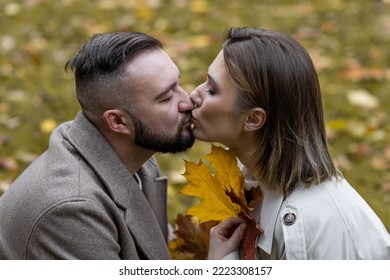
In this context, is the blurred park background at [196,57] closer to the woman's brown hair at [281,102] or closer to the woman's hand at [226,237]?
the woman's hand at [226,237]

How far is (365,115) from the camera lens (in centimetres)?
455

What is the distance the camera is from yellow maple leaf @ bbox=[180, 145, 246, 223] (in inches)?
97.7

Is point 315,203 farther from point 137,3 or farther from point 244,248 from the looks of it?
point 137,3

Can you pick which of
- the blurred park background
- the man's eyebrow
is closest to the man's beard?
the man's eyebrow

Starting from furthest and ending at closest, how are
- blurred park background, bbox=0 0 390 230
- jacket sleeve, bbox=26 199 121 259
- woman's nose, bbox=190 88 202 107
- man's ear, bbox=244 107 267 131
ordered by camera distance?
blurred park background, bbox=0 0 390 230
woman's nose, bbox=190 88 202 107
man's ear, bbox=244 107 267 131
jacket sleeve, bbox=26 199 121 259

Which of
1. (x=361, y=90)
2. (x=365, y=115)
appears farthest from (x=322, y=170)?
(x=361, y=90)

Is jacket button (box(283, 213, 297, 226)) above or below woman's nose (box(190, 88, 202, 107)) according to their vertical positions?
below

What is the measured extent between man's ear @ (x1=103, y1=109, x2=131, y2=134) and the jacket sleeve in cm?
36

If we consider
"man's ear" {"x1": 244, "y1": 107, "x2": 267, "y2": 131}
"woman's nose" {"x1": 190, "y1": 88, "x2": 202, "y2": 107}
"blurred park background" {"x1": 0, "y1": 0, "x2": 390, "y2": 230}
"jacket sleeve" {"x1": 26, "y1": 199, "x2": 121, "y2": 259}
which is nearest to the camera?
"jacket sleeve" {"x1": 26, "y1": 199, "x2": 121, "y2": 259}

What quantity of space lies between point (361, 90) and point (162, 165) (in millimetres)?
1675

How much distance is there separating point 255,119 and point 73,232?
2.47 ft

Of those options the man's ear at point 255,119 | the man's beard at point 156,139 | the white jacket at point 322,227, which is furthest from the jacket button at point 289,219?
the man's beard at point 156,139

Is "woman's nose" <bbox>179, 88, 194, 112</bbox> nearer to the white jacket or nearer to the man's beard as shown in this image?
the man's beard

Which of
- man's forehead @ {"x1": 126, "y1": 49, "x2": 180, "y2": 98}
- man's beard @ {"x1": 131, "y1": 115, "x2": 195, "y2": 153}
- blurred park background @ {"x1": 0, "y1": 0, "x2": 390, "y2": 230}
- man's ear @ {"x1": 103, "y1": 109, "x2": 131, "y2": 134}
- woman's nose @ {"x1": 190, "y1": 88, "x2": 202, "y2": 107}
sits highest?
man's forehead @ {"x1": 126, "y1": 49, "x2": 180, "y2": 98}
